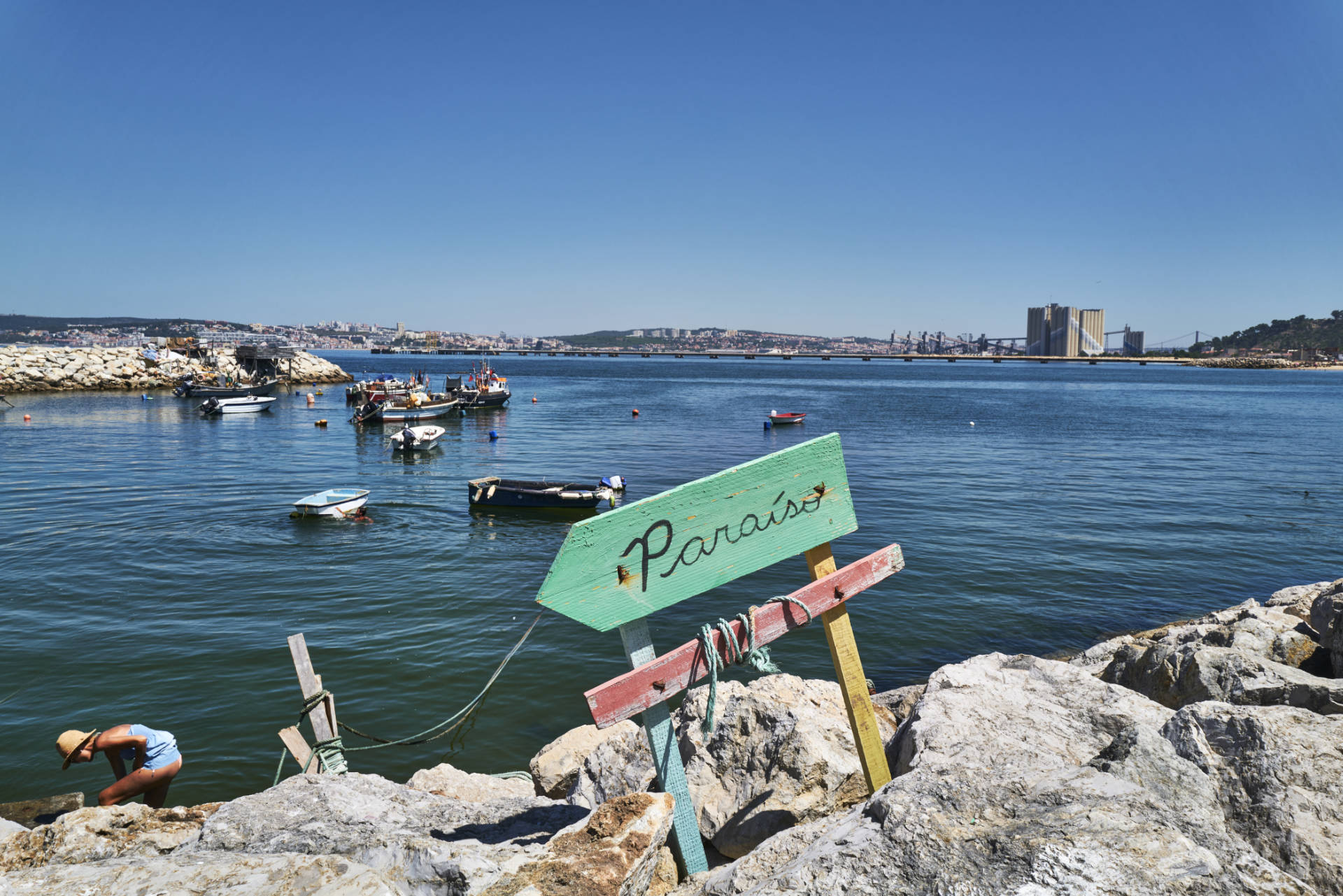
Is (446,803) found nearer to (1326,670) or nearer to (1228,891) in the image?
(1228,891)

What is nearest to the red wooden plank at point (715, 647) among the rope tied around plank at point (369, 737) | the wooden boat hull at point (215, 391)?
the rope tied around plank at point (369, 737)

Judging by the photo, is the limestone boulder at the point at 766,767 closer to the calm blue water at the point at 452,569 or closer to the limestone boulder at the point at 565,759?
the limestone boulder at the point at 565,759

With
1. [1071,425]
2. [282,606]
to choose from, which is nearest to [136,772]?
[282,606]

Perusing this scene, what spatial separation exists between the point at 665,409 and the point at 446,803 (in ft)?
184

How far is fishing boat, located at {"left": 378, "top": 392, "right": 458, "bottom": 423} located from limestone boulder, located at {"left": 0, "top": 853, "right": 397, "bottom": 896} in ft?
148

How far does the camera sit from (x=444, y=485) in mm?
26672

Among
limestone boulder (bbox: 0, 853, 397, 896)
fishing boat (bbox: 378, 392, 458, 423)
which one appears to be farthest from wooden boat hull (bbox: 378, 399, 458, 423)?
limestone boulder (bbox: 0, 853, 397, 896)

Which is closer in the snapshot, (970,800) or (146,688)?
(970,800)

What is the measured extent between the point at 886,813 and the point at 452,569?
14613 mm

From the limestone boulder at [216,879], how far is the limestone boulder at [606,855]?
0.61 meters

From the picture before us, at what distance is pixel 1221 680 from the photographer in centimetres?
562

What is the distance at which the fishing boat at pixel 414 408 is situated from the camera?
46.0 metres

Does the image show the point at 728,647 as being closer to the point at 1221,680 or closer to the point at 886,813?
the point at 886,813

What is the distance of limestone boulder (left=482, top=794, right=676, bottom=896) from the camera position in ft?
9.95
